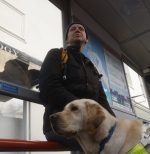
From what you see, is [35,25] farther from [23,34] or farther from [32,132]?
[32,132]

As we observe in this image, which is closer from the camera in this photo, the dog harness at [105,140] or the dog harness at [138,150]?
the dog harness at [138,150]

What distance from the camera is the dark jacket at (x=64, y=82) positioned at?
1.57m

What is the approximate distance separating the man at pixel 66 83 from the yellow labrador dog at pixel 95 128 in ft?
0.30

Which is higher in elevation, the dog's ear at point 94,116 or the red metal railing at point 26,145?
the dog's ear at point 94,116

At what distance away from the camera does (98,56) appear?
3598 mm

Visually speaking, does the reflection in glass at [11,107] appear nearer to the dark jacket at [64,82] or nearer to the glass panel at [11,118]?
the glass panel at [11,118]

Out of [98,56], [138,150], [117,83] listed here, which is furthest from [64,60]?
[117,83]

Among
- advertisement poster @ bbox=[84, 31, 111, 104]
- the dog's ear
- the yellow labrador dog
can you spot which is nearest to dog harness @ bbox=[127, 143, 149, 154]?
the yellow labrador dog

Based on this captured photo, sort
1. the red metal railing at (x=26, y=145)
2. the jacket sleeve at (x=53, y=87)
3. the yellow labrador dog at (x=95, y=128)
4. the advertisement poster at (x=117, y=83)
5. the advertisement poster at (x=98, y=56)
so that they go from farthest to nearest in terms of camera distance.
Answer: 1. the advertisement poster at (x=117, y=83)
2. the advertisement poster at (x=98, y=56)
3. the jacket sleeve at (x=53, y=87)
4. the yellow labrador dog at (x=95, y=128)
5. the red metal railing at (x=26, y=145)

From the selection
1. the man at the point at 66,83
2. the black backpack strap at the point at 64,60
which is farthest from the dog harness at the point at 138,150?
the black backpack strap at the point at 64,60

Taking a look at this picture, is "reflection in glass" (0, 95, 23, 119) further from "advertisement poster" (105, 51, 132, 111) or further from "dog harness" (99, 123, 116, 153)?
"advertisement poster" (105, 51, 132, 111)

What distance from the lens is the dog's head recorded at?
4.75 feet

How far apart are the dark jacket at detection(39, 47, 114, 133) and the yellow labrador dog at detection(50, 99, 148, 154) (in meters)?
0.10

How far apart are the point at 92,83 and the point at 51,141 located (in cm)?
53
